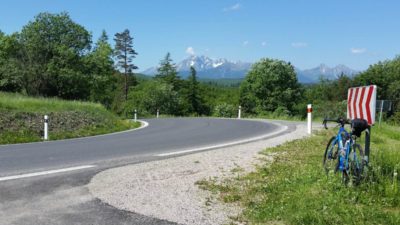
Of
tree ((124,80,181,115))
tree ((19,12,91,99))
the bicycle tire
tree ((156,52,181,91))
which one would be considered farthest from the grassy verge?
tree ((156,52,181,91))

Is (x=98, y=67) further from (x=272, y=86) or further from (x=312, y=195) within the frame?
(x=312, y=195)

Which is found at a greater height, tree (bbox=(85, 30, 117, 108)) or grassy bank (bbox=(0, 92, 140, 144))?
tree (bbox=(85, 30, 117, 108))

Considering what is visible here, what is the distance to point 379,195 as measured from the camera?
5371mm

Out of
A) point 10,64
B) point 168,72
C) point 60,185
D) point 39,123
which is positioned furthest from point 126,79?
point 60,185

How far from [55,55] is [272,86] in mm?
38804

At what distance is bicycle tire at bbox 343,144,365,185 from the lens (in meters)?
5.63

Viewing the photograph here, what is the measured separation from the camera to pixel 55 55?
50.4m

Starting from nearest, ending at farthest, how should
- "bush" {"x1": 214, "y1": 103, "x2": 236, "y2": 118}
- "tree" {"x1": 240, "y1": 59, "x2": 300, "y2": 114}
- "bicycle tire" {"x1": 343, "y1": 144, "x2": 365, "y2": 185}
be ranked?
"bicycle tire" {"x1": 343, "y1": 144, "x2": 365, "y2": 185} → "bush" {"x1": 214, "y1": 103, "x2": 236, "y2": 118} → "tree" {"x1": 240, "y1": 59, "x2": 300, "y2": 114}

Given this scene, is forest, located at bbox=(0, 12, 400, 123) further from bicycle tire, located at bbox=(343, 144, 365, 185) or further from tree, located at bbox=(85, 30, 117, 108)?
bicycle tire, located at bbox=(343, 144, 365, 185)

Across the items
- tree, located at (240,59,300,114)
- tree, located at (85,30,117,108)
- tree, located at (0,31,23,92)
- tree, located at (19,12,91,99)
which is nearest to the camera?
tree, located at (0,31,23,92)

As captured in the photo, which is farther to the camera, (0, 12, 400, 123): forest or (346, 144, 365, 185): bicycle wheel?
(0, 12, 400, 123): forest

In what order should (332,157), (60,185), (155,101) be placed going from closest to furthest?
(60,185) → (332,157) → (155,101)

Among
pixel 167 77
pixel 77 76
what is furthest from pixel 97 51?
pixel 167 77

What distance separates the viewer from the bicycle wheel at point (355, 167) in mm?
5633
